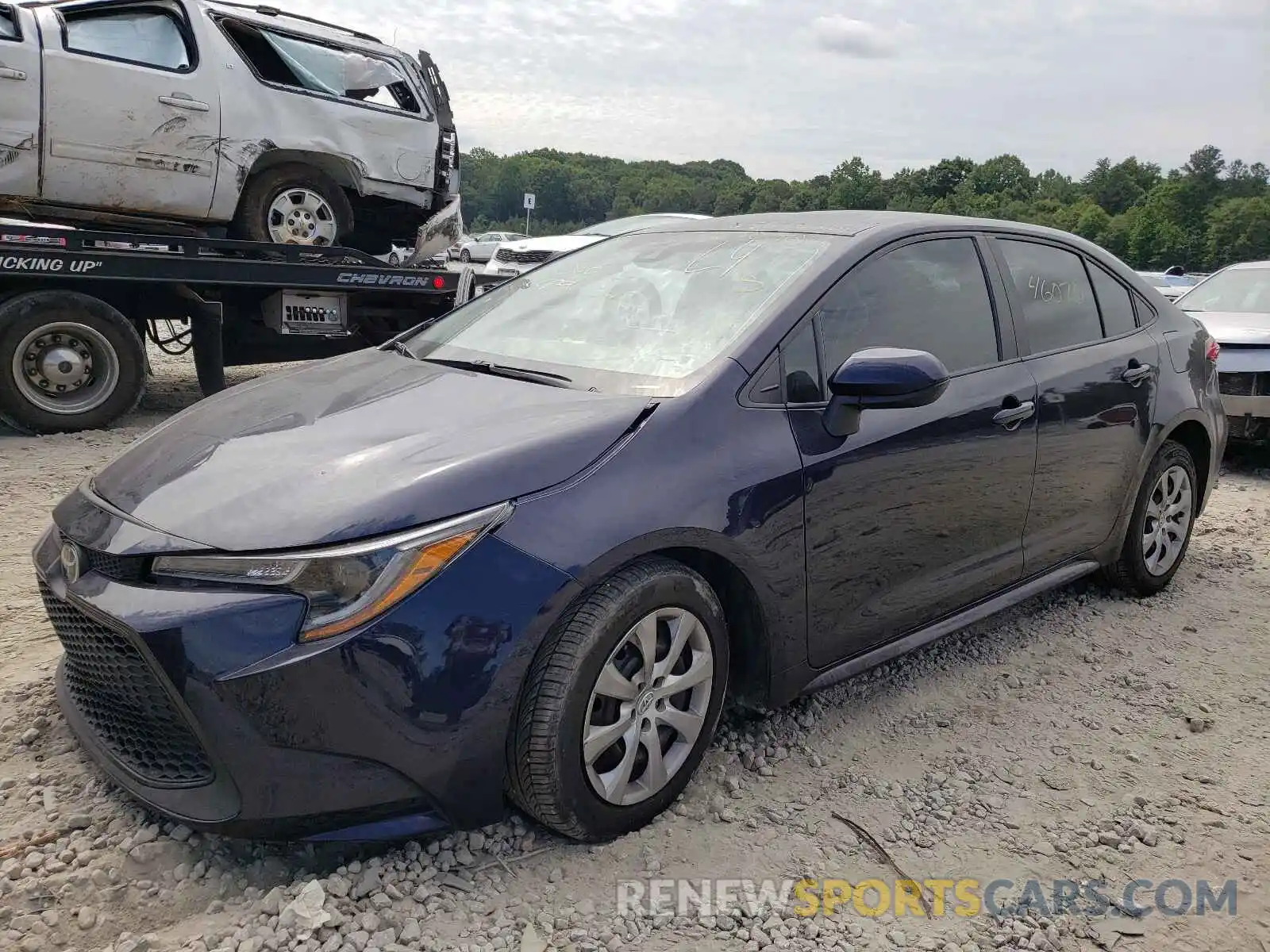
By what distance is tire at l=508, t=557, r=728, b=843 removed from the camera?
2.13 m

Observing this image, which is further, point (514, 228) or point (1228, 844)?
point (514, 228)

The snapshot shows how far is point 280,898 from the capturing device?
2055 mm

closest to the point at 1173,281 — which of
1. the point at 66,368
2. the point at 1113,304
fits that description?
the point at 1113,304

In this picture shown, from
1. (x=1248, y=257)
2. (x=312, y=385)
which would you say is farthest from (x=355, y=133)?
(x=1248, y=257)

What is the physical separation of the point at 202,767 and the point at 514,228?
2729 inches

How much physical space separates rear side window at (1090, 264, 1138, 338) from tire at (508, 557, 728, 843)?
2331 mm

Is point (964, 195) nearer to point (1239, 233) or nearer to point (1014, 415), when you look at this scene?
point (1239, 233)

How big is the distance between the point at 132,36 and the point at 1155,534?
6.55 m

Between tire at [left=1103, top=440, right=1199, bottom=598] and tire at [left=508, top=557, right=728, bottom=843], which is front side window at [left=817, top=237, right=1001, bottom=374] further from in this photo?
tire at [left=1103, top=440, right=1199, bottom=598]

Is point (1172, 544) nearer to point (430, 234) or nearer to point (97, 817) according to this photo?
point (97, 817)

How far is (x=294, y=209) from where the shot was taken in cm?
714

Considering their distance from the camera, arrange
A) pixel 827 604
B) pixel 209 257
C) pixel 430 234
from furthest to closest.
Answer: pixel 430 234 < pixel 209 257 < pixel 827 604

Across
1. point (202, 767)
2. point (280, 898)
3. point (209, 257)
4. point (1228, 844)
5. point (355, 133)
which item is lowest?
point (1228, 844)

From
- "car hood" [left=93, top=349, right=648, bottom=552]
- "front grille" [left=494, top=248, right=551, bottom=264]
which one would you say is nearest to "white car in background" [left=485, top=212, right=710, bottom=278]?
"front grille" [left=494, top=248, right=551, bottom=264]
